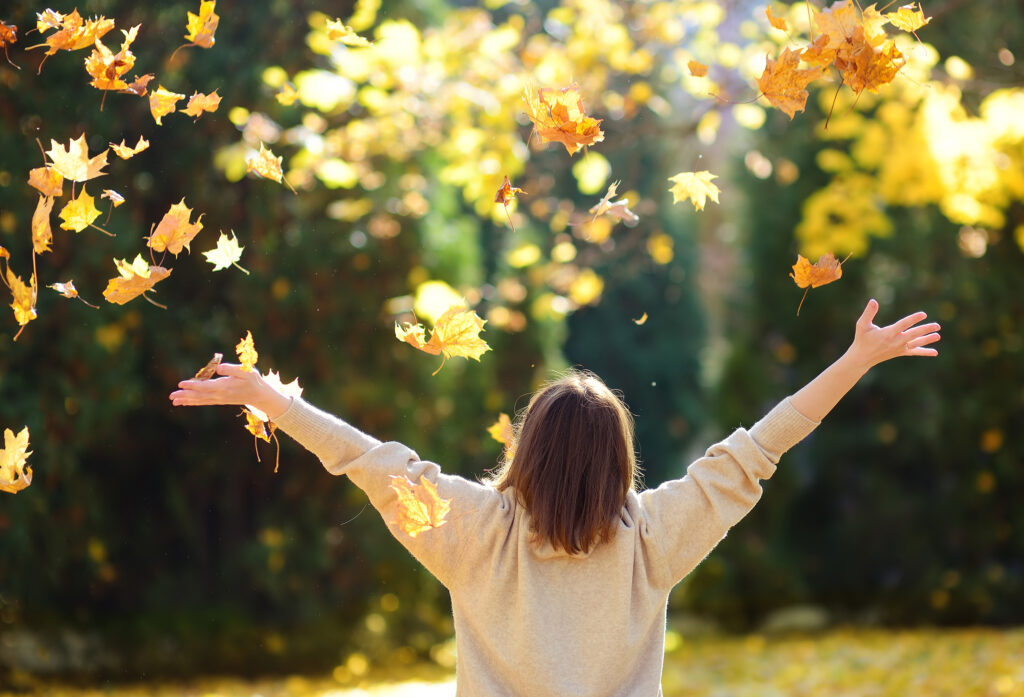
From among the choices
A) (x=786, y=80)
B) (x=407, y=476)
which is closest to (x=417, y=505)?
(x=407, y=476)

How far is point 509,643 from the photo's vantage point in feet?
5.30

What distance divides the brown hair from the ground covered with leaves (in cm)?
358

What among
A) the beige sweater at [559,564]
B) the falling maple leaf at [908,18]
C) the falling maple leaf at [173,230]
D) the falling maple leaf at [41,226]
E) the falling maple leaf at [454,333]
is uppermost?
the falling maple leaf at [908,18]

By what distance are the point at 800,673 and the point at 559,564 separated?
457cm

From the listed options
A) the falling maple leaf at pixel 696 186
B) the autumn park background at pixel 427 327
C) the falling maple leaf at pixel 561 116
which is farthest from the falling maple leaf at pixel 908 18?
the autumn park background at pixel 427 327

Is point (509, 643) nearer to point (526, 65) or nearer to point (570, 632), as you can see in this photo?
point (570, 632)

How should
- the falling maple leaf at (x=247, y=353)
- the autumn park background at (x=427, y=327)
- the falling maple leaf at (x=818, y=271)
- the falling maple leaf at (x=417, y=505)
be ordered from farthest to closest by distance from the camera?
the autumn park background at (x=427, y=327)
the falling maple leaf at (x=818, y=271)
the falling maple leaf at (x=247, y=353)
the falling maple leaf at (x=417, y=505)

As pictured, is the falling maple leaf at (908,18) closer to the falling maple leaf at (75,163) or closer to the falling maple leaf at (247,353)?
the falling maple leaf at (247,353)

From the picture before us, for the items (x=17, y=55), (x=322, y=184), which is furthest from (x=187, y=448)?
(x=17, y=55)

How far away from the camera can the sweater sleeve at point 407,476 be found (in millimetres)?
1625

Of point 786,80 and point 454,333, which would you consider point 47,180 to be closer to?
point 454,333

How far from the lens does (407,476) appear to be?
162 centimetres

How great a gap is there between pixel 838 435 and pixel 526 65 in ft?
13.1

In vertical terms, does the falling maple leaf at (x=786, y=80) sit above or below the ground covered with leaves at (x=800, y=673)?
above
